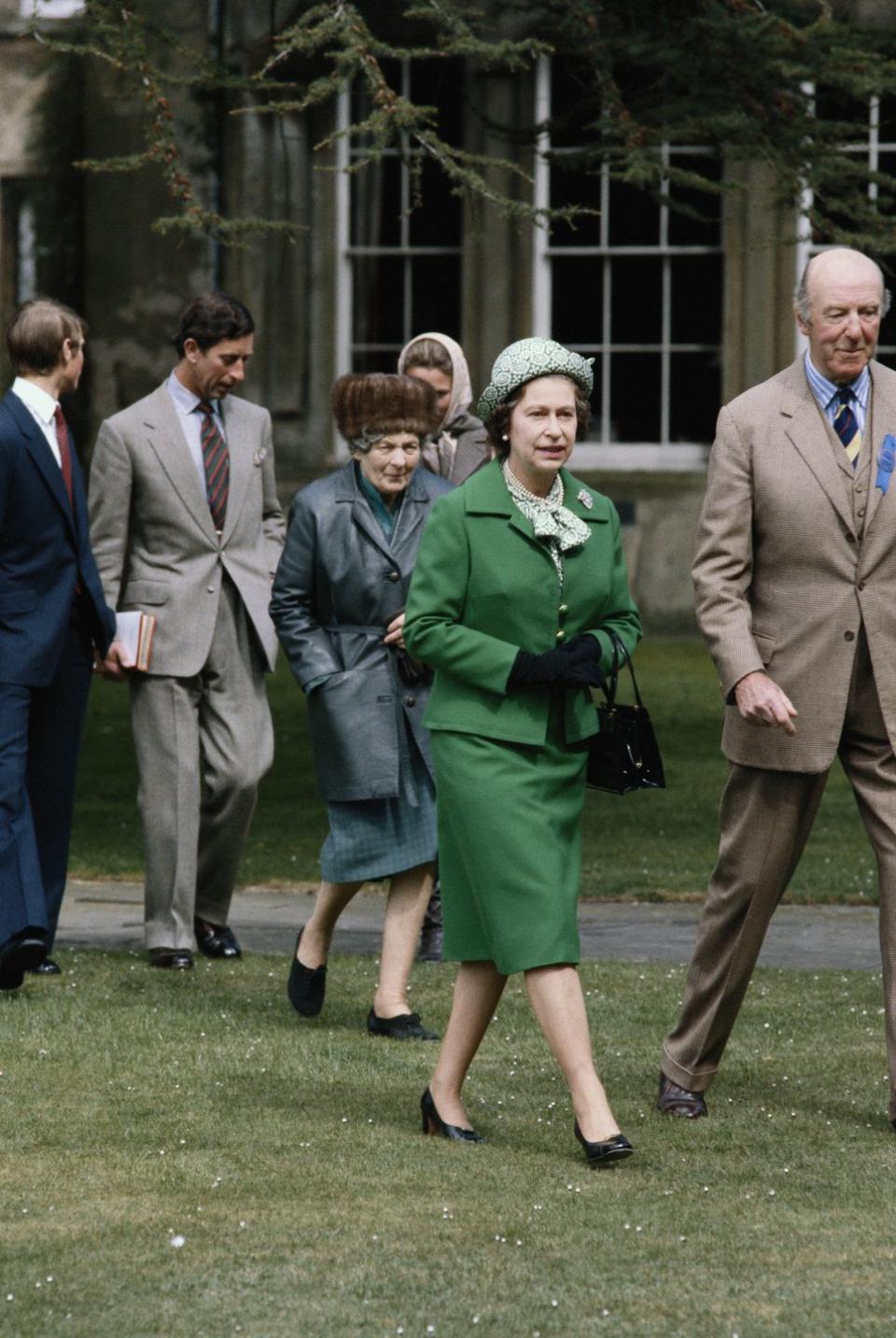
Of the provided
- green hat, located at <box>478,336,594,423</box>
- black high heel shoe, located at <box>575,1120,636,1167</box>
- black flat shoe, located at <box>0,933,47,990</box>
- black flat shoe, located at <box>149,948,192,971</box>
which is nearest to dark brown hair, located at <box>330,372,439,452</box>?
green hat, located at <box>478,336,594,423</box>

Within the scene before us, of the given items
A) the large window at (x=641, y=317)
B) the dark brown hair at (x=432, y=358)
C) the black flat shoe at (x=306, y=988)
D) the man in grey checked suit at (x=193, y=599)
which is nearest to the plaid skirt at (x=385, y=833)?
the black flat shoe at (x=306, y=988)

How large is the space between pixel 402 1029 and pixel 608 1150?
167 centimetres

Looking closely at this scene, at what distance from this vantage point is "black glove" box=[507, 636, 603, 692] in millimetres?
5793

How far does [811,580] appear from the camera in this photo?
20.1ft

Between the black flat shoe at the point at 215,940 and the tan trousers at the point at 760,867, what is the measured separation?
269 centimetres

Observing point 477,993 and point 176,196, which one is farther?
point 176,196

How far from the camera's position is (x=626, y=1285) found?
479 centimetres

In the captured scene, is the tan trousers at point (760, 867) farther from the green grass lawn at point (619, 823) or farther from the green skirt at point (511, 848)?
the green grass lawn at point (619, 823)

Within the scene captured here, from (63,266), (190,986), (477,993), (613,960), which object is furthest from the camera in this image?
(63,266)

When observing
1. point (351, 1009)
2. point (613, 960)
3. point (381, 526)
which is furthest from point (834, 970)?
point (381, 526)

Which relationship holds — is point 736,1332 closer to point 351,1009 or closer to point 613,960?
point 351,1009

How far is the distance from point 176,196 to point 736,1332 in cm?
751

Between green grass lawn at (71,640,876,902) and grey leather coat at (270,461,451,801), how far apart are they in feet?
9.38

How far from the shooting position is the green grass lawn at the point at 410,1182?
15.3 feet
